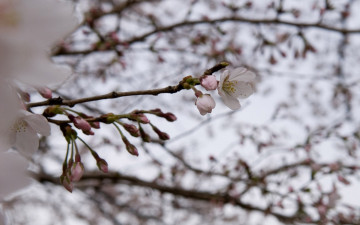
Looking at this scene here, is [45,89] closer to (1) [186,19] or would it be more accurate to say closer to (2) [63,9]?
(2) [63,9]

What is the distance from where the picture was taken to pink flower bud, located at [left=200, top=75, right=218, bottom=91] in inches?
40.3

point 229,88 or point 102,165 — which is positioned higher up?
point 229,88

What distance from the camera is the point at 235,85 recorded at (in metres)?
1.31

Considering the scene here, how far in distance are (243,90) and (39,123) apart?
73 centimetres

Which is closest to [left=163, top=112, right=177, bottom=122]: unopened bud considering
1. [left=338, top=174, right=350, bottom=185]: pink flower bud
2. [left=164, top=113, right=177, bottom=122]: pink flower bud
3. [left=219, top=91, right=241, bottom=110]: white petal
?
[left=164, top=113, right=177, bottom=122]: pink flower bud

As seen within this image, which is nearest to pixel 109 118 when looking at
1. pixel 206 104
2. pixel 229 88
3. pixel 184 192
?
pixel 206 104

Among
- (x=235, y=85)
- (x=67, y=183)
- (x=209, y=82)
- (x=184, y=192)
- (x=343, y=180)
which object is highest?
(x=209, y=82)

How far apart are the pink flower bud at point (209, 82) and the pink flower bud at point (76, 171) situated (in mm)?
551

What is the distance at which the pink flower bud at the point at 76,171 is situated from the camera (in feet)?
3.99

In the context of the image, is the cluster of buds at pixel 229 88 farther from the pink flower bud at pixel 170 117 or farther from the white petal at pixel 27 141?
the white petal at pixel 27 141

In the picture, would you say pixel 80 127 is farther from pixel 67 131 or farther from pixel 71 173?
pixel 71 173

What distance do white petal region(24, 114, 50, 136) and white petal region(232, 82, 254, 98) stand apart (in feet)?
2.12

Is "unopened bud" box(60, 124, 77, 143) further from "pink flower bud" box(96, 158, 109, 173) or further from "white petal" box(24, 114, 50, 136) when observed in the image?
"pink flower bud" box(96, 158, 109, 173)

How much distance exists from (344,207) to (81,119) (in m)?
2.28
